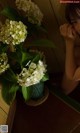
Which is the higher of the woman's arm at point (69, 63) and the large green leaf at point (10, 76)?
the large green leaf at point (10, 76)

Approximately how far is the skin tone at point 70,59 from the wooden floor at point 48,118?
0.11m

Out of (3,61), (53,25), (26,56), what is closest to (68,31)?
(53,25)

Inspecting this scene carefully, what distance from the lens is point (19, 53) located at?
89 cm

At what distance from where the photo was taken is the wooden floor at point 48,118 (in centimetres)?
102

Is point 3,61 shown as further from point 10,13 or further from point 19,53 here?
point 10,13

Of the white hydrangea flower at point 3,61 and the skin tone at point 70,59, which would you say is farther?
the skin tone at point 70,59

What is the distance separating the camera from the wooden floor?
3.34ft

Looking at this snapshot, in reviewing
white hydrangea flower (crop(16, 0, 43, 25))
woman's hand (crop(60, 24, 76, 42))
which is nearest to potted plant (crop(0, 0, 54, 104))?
white hydrangea flower (crop(16, 0, 43, 25))

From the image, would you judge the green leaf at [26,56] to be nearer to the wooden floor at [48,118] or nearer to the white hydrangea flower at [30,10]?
the white hydrangea flower at [30,10]

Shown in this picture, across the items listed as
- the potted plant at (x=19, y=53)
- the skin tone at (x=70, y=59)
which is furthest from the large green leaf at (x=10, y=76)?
the skin tone at (x=70, y=59)

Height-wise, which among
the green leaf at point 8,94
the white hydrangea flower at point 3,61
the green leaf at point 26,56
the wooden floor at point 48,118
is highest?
the white hydrangea flower at point 3,61

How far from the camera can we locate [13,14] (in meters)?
0.91

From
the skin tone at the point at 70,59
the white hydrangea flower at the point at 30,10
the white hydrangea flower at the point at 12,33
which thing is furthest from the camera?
the skin tone at the point at 70,59

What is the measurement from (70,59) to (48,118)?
12.1 inches
